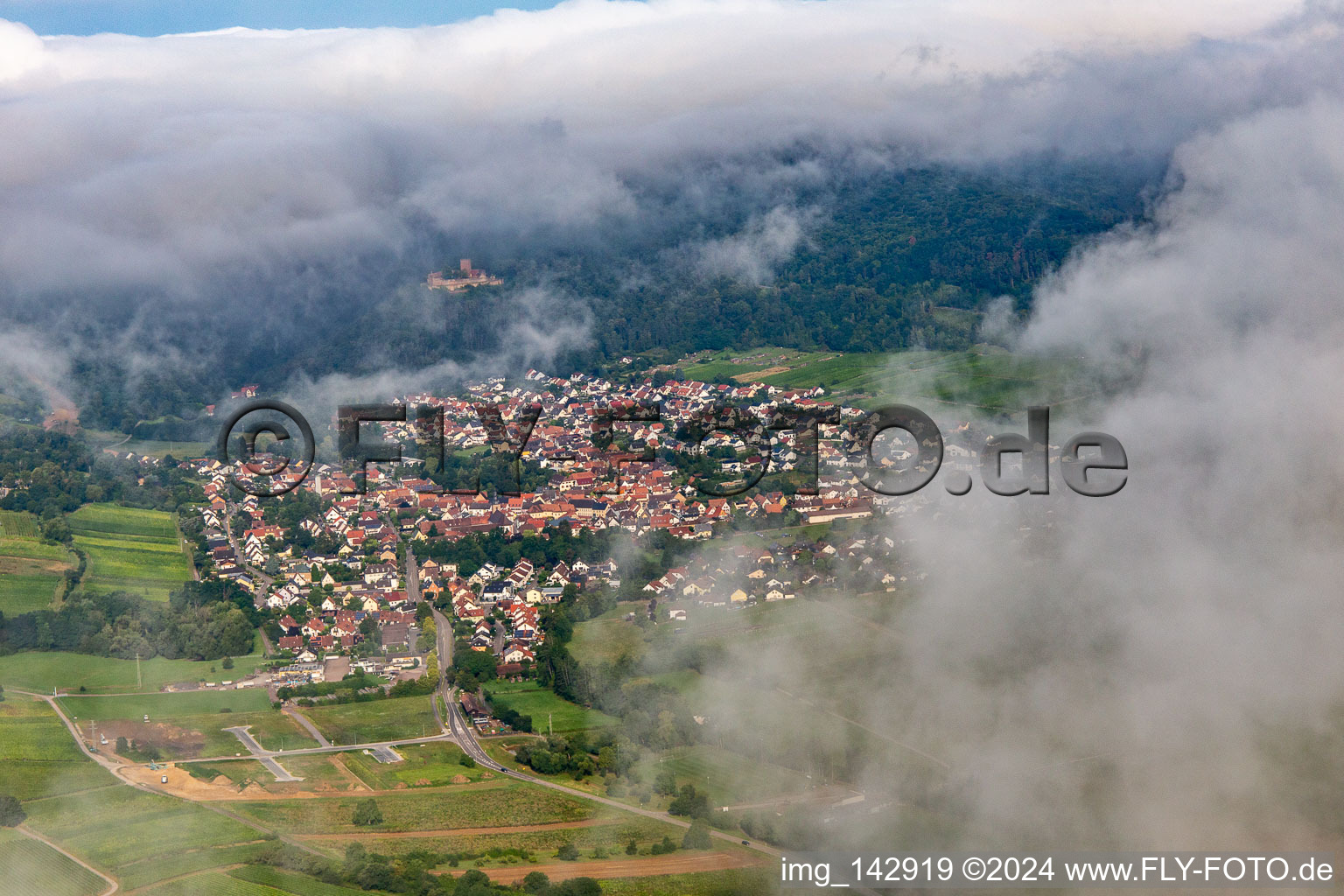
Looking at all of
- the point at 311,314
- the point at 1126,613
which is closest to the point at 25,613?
the point at 1126,613

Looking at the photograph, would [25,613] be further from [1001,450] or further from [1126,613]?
[1126,613]

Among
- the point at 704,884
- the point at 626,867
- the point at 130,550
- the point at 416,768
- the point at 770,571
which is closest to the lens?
the point at 704,884

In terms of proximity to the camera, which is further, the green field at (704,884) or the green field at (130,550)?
the green field at (130,550)

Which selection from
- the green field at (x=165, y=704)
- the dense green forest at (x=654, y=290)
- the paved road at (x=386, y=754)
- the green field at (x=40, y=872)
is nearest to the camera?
the green field at (x=40, y=872)

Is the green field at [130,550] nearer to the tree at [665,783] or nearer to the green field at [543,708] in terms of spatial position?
the green field at [543,708]

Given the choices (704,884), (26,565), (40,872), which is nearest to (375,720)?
(40,872)

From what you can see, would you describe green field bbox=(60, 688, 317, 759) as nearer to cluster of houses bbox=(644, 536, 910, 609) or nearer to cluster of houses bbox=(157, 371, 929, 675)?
cluster of houses bbox=(157, 371, 929, 675)

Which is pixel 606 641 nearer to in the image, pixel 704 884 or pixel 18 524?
pixel 704 884

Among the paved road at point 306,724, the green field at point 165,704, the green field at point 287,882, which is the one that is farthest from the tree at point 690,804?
the green field at point 165,704
